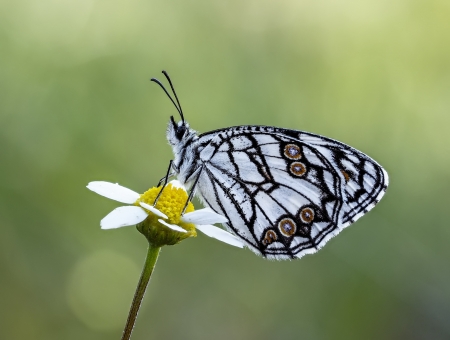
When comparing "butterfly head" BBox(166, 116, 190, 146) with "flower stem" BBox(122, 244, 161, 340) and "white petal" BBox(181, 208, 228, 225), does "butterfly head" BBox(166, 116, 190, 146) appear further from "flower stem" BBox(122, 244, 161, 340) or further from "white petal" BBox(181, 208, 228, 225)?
"flower stem" BBox(122, 244, 161, 340)

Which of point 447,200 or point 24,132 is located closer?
point 24,132

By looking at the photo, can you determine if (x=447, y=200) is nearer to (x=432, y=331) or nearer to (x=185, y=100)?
(x=432, y=331)

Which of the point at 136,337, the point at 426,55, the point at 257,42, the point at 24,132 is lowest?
the point at 136,337

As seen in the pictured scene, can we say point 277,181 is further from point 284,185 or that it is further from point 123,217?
point 123,217

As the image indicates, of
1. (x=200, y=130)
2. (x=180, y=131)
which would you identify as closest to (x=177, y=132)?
(x=180, y=131)

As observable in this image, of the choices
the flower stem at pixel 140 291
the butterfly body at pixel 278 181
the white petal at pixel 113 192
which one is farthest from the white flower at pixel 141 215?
the butterfly body at pixel 278 181

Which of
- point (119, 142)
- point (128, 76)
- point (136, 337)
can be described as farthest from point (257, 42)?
point (136, 337)
